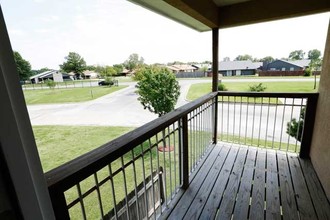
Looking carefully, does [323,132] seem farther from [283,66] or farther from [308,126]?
[283,66]

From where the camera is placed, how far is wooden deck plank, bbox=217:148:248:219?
5.70ft

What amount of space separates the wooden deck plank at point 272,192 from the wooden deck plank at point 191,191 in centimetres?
71

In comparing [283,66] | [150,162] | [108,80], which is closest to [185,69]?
[283,66]

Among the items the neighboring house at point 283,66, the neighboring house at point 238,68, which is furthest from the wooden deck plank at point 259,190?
the neighboring house at point 238,68

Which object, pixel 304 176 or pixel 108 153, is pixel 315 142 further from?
pixel 108 153

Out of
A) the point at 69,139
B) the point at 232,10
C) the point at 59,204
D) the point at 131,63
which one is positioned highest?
the point at 232,10

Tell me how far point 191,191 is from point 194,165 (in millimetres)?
474

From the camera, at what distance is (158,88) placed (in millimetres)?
8203

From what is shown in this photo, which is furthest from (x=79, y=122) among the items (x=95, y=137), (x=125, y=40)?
(x=125, y=40)

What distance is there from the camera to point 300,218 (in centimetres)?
163

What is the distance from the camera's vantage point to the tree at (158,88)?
7.99 meters

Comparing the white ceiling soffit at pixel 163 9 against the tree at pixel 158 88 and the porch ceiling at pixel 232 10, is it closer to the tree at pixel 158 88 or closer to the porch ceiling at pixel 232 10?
the porch ceiling at pixel 232 10

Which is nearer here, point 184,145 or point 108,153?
point 108,153

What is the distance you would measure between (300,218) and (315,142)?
119 cm
